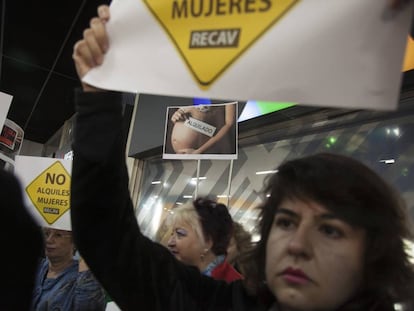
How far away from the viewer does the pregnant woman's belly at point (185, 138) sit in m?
2.40

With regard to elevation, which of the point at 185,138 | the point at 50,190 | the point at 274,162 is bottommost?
the point at 50,190

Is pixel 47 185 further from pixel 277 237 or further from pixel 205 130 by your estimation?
pixel 277 237

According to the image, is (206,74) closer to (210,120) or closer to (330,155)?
(330,155)

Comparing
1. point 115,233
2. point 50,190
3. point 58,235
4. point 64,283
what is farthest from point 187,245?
point 115,233

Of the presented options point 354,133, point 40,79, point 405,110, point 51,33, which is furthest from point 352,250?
point 40,79

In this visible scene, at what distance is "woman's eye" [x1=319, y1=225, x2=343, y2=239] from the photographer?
0.67 metres

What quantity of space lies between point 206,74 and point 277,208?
304mm

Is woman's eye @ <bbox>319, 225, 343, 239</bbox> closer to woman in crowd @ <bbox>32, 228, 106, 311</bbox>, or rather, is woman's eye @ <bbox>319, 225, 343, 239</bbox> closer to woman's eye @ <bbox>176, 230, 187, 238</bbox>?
woman in crowd @ <bbox>32, 228, 106, 311</bbox>

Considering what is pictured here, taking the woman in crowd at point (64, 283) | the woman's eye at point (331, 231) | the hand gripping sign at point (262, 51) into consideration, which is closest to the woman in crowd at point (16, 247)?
the hand gripping sign at point (262, 51)

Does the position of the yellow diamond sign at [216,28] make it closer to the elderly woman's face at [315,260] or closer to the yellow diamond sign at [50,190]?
the elderly woman's face at [315,260]

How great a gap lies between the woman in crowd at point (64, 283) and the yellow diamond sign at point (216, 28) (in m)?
1.01

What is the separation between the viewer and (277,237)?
2.33 ft

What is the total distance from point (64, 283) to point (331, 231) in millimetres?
1319

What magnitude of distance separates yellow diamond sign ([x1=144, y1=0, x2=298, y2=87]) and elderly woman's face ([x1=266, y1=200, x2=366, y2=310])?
0.93ft
